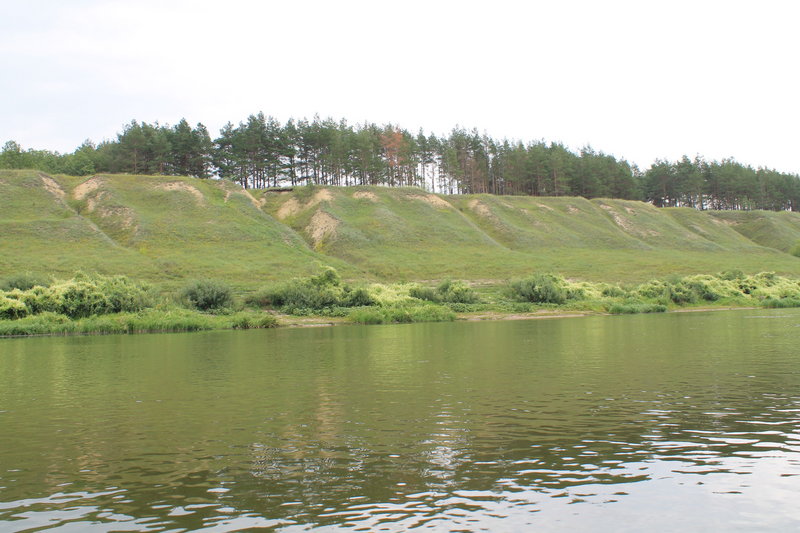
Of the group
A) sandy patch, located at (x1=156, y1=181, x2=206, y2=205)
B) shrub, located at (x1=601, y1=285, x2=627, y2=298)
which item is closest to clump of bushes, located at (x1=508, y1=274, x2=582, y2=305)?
shrub, located at (x1=601, y1=285, x2=627, y2=298)

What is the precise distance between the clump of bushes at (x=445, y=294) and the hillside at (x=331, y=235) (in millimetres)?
15625

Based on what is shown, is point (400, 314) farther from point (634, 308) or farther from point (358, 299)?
point (634, 308)

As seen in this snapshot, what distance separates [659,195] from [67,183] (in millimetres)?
141043

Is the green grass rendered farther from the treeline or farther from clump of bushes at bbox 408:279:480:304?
the treeline

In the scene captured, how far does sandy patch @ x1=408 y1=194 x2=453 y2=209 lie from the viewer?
120 meters

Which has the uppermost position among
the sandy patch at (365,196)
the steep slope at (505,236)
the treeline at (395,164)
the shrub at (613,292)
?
the treeline at (395,164)

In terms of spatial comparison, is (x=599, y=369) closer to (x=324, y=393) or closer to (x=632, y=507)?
(x=324, y=393)

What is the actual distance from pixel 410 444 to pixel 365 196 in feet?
355

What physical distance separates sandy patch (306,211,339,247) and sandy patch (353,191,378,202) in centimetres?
1394

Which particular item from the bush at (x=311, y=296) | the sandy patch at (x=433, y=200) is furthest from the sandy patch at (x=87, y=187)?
the bush at (x=311, y=296)

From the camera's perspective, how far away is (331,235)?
98062mm

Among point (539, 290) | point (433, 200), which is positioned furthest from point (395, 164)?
point (539, 290)

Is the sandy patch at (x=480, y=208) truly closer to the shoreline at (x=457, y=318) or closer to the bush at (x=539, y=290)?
the bush at (x=539, y=290)

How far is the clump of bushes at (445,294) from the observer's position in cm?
6322
